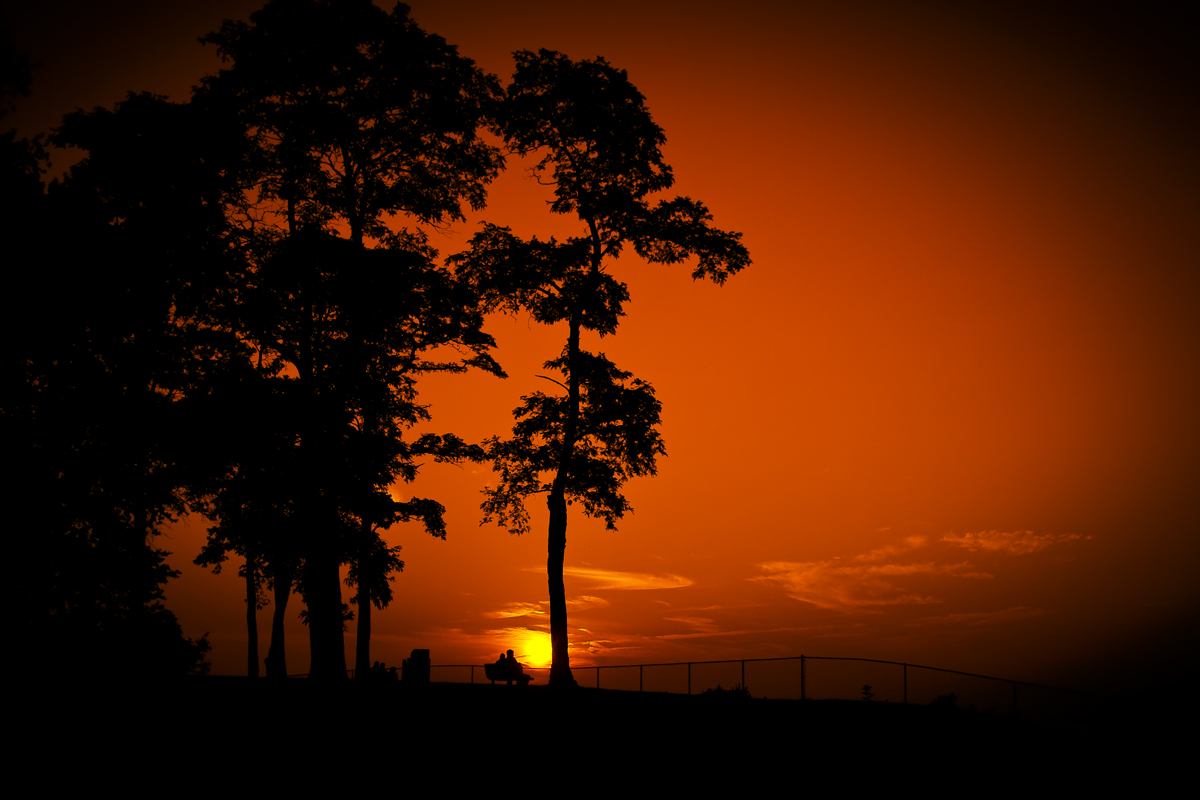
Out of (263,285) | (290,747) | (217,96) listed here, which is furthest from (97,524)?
(217,96)

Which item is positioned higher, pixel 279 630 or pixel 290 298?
pixel 290 298

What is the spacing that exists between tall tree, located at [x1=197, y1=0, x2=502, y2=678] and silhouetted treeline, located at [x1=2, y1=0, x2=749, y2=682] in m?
0.07

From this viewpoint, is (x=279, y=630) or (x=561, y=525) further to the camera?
(x=279, y=630)

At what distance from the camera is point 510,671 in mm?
30797

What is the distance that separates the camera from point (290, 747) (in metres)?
14.6

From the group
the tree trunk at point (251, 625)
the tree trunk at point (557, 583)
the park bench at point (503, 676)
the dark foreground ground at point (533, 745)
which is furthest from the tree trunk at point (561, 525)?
the tree trunk at point (251, 625)

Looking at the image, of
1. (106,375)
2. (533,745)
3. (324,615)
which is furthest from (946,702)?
(106,375)

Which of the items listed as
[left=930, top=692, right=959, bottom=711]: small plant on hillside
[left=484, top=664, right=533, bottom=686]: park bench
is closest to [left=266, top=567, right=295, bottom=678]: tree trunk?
[left=484, top=664, right=533, bottom=686]: park bench

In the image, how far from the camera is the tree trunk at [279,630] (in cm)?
3419

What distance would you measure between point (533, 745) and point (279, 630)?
2485 centimetres

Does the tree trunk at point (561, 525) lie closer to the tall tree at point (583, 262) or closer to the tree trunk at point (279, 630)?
the tall tree at point (583, 262)

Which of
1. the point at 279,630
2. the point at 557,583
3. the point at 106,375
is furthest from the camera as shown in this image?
the point at 279,630

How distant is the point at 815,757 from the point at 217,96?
23.7 meters

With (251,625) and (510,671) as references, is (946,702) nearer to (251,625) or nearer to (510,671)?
(510,671)
